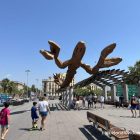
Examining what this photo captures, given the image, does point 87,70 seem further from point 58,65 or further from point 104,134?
point 104,134

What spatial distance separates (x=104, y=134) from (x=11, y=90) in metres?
104

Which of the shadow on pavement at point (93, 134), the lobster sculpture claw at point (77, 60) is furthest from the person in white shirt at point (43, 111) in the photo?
the lobster sculpture claw at point (77, 60)

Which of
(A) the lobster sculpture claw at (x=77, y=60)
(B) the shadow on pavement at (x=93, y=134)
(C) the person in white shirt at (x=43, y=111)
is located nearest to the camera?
(B) the shadow on pavement at (x=93, y=134)

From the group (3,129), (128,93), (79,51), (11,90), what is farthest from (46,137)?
(11,90)

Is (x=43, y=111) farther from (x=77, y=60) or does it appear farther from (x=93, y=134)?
(x=77, y=60)

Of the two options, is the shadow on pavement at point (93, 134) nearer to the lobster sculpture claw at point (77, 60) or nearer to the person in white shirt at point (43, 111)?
the person in white shirt at point (43, 111)

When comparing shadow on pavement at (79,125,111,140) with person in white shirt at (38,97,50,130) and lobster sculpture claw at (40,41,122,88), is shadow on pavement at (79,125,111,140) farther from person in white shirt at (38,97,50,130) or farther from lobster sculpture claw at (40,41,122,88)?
lobster sculpture claw at (40,41,122,88)

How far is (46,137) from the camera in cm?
1202

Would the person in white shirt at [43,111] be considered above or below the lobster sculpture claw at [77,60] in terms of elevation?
below

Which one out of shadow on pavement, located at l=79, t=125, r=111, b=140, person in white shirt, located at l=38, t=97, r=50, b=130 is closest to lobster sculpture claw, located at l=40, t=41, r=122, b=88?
person in white shirt, located at l=38, t=97, r=50, b=130

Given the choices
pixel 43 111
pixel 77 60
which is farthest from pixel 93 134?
pixel 77 60

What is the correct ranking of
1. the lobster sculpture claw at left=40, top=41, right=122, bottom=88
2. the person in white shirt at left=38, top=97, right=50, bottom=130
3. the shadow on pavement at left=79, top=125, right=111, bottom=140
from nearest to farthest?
the shadow on pavement at left=79, top=125, right=111, bottom=140
the person in white shirt at left=38, top=97, right=50, bottom=130
the lobster sculpture claw at left=40, top=41, right=122, bottom=88

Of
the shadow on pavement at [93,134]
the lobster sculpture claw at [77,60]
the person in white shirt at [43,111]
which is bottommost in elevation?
the shadow on pavement at [93,134]

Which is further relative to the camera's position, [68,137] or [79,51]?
[79,51]
